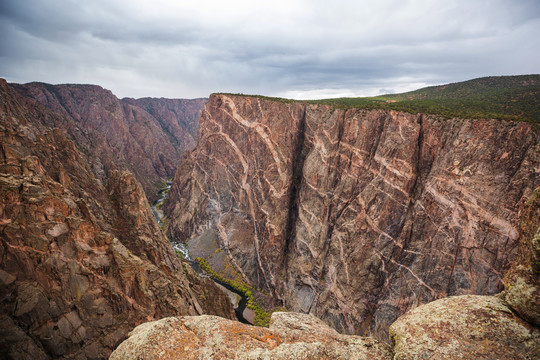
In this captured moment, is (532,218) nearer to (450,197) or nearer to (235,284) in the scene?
(450,197)

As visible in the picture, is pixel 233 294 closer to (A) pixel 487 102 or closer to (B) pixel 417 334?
(B) pixel 417 334

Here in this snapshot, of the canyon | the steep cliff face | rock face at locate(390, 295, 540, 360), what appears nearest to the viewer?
rock face at locate(390, 295, 540, 360)

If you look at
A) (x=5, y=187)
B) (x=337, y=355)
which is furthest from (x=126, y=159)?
(x=337, y=355)

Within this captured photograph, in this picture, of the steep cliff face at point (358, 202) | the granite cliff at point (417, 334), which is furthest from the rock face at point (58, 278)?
the steep cliff face at point (358, 202)

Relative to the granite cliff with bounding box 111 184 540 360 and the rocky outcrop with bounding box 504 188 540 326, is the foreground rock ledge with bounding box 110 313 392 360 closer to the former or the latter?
the granite cliff with bounding box 111 184 540 360

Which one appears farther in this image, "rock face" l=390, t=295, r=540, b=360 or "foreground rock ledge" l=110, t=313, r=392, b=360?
"foreground rock ledge" l=110, t=313, r=392, b=360

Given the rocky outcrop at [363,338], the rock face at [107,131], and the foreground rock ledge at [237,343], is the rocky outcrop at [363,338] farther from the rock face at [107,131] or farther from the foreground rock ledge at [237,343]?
the rock face at [107,131]

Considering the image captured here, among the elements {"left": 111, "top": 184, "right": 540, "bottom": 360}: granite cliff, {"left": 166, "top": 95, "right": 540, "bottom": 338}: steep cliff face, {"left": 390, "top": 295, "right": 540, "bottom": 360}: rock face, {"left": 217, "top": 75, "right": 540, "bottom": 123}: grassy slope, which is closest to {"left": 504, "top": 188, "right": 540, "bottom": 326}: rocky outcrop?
{"left": 111, "top": 184, "right": 540, "bottom": 360}: granite cliff
